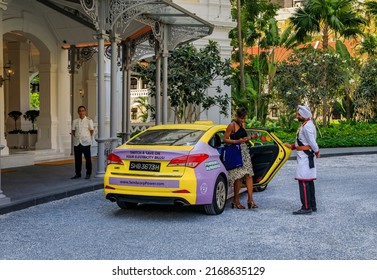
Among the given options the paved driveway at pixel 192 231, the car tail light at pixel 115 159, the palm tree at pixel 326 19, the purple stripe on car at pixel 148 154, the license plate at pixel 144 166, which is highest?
the palm tree at pixel 326 19

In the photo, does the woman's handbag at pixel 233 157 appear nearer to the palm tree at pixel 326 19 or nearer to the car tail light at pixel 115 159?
the car tail light at pixel 115 159

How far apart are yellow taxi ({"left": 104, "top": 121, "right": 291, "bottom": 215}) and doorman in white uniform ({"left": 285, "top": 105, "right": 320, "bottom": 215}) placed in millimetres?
1175

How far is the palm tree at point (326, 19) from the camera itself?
96.9ft

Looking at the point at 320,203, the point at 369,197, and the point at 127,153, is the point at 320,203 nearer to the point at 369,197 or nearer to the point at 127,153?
the point at 369,197

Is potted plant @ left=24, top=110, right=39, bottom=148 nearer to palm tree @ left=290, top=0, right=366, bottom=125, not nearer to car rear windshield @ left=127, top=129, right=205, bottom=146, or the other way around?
car rear windshield @ left=127, top=129, right=205, bottom=146

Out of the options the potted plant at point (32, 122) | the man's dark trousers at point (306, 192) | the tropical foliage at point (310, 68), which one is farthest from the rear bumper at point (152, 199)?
the tropical foliage at point (310, 68)

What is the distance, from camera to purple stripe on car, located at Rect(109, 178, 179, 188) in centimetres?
779

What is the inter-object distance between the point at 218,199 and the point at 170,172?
3.38 feet

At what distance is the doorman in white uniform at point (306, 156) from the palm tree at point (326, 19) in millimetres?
21519

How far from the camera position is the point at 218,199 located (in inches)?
332

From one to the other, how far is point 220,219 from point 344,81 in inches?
843

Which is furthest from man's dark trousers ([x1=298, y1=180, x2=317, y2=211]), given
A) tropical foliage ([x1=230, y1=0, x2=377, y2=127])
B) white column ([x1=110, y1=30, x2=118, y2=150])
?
tropical foliage ([x1=230, y1=0, x2=377, y2=127])

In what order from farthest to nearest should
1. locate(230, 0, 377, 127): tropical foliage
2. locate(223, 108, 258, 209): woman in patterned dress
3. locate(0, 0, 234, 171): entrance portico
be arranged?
locate(230, 0, 377, 127): tropical foliage → locate(0, 0, 234, 171): entrance portico → locate(223, 108, 258, 209): woman in patterned dress

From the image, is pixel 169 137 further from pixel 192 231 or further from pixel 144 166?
pixel 192 231
